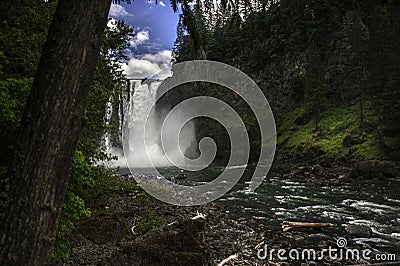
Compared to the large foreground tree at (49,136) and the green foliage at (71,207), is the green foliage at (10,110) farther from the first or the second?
the large foreground tree at (49,136)

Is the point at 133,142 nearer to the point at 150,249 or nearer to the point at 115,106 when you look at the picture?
the point at 115,106

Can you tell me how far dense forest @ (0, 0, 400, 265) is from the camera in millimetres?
5246

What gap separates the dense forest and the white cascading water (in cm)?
491

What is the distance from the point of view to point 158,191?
65.3 ft

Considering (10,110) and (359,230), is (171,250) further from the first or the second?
(359,230)

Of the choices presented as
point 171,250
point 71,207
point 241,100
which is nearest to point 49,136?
point 71,207

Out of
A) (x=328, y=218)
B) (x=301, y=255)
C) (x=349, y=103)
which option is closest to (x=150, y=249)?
(x=301, y=255)

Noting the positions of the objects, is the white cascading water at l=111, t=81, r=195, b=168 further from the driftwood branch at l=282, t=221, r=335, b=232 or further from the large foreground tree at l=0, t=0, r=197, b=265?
the large foreground tree at l=0, t=0, r=197, b=265

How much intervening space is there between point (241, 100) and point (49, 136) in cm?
6286

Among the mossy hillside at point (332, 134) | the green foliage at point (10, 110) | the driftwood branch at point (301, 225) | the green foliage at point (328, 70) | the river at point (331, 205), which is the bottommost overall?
the driftwood branch at point (301, 225)

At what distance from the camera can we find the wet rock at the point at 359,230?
11.4 meters

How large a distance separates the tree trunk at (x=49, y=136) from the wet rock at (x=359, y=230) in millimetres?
11203

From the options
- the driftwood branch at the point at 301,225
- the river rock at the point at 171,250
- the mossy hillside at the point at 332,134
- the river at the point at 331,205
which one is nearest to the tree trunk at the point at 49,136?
the river rock at the point at 171,250

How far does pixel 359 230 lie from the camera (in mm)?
11703
